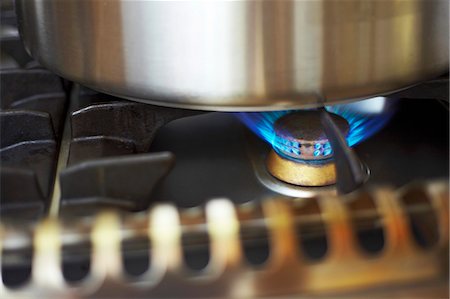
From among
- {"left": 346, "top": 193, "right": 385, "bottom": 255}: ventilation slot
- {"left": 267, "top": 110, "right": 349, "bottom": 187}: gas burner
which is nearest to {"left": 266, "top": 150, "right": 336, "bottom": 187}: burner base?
{"left": 267, "top": 110, "right": 349, "bottom": 187}: gas burner

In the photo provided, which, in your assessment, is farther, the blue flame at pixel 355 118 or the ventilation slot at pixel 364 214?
the blue flame at pixel 355 118

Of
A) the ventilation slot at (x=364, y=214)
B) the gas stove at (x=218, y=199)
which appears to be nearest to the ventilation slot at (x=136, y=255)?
the gas stove at (x=218, y=199)

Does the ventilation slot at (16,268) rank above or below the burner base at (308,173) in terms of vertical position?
above

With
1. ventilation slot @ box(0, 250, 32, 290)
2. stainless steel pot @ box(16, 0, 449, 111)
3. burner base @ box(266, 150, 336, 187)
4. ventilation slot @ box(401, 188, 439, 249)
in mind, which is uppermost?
stainless steel pot @ box(16, 0, 449, 111)

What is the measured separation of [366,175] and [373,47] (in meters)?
0.12

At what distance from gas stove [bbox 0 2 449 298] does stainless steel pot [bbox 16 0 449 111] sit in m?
0.05

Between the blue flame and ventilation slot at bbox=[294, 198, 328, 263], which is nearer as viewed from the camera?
ventilation slot at bbox=[294, 198, 328, 263]

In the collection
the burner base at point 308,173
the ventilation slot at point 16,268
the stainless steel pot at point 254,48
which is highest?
the stainless steel pot at point 254,48

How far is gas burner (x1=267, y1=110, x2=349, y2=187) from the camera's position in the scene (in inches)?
21.4

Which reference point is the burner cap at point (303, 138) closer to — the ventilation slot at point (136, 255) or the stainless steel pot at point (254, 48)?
the stainless steel pot at point (254, 48)

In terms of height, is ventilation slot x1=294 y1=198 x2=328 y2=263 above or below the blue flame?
above

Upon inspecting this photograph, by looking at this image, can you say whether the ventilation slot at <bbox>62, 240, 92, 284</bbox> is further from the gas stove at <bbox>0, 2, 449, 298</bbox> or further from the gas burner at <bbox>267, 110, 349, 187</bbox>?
the gas burner at <bbox>267, 110, 349, 187</bbox>

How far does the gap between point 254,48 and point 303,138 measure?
0.38 feet

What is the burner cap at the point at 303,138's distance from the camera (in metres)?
0.55
